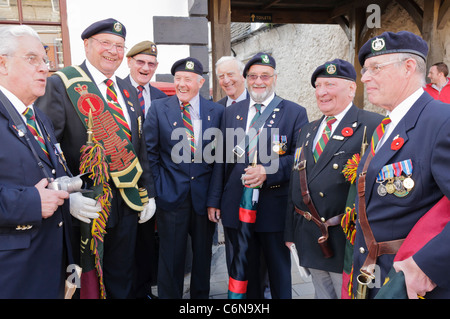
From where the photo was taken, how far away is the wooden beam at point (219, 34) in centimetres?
525

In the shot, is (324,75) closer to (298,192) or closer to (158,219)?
(298,192)

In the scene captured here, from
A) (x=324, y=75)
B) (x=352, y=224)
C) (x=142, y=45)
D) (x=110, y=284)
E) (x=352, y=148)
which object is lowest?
(x=110, y=284)

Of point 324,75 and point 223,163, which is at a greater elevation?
A: point 324,75

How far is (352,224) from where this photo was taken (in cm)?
187

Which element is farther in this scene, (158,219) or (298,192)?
(158,219)

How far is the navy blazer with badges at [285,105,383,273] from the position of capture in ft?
6.70

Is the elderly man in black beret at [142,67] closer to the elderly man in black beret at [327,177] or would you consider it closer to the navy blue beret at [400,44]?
the elderly man in black beret at [327,177]

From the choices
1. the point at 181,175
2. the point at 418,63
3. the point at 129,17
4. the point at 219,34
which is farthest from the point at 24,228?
the point at 219,34

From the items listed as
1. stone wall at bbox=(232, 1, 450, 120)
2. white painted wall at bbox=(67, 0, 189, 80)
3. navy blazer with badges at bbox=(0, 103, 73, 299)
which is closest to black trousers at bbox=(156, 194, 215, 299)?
navy blazer with badges at bbox=(0, 103, 73, 299)

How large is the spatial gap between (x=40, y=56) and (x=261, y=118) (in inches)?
61.0

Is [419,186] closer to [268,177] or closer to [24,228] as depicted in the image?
[268,177]

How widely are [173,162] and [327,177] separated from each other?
123 cm
